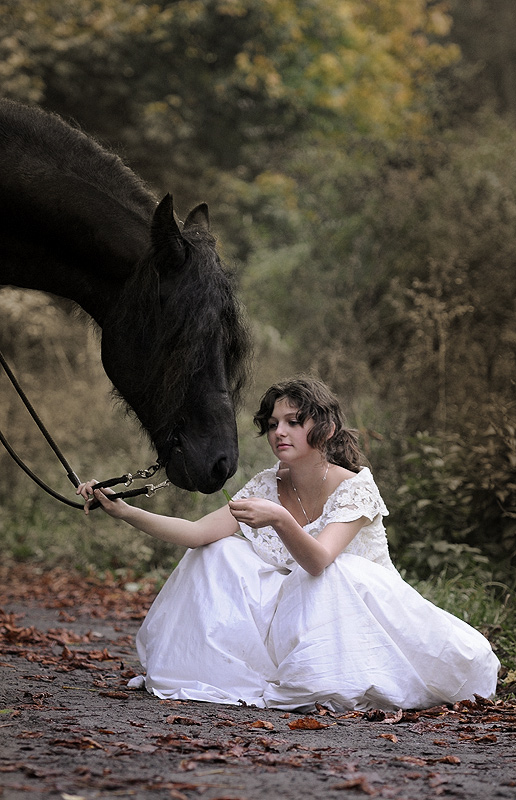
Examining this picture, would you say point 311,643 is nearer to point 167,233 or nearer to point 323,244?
point 167,233

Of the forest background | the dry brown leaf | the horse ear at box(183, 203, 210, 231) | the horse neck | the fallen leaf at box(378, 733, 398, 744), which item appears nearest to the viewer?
the fallen leaf at box(378, 733, 398, 744)

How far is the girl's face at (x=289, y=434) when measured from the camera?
355cm

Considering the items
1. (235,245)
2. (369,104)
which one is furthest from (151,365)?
(369,104)

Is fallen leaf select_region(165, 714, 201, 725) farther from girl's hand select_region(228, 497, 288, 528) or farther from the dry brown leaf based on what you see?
girl's hand select_region(228, 497, 288, 528)

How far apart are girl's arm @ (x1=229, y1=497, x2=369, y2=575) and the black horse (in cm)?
14

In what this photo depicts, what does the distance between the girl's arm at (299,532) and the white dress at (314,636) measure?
0.06 m

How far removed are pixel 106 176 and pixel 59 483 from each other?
607 cm

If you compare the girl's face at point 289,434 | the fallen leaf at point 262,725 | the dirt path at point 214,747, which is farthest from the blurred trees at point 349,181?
the fallen leaf at point 262,725

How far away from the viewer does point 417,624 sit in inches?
134

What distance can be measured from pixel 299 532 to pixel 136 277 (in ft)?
3.61

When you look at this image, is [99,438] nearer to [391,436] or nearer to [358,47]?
[391,436]

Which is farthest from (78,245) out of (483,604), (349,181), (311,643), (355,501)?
(349,181)

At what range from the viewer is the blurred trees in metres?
6.64

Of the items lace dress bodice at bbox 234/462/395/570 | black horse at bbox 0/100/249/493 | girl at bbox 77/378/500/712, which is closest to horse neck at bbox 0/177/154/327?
black horse at bbox 0/100/249/493
